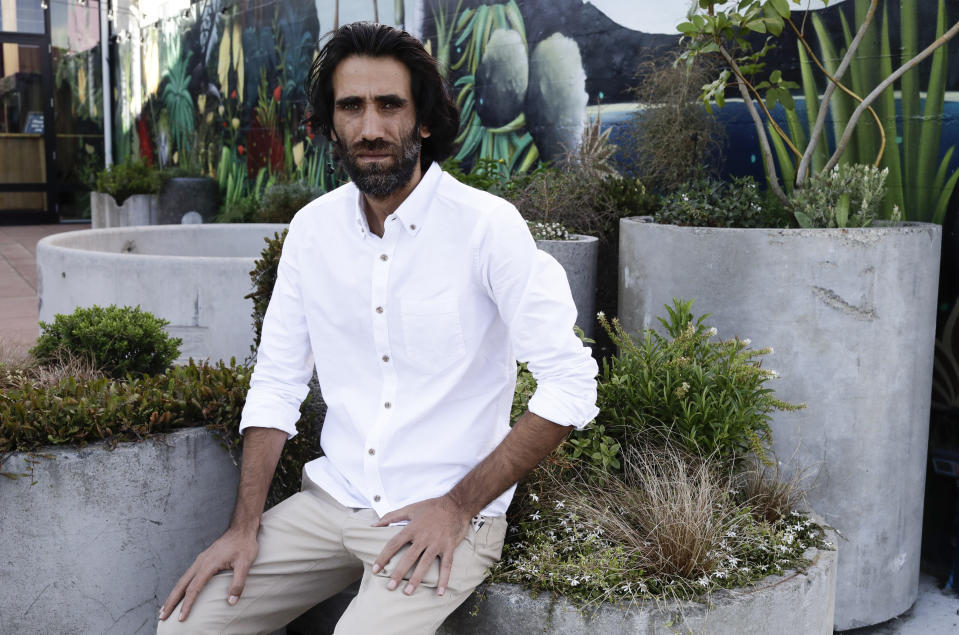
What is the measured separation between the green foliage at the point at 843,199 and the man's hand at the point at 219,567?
7.64ft

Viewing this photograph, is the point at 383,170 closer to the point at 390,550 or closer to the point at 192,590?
the point at 390,550

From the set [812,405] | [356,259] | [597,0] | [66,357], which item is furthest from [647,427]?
[597,0]

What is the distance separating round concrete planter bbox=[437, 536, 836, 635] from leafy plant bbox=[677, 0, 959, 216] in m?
1.86

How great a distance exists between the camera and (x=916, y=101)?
3.97m

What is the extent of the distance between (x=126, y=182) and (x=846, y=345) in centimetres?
930

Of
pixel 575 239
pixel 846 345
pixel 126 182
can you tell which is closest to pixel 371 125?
pixel 846 345

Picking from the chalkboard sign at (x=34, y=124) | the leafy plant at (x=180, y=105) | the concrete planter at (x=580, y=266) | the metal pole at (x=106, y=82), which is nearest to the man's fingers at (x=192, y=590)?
the concrete planter at (x=580, y=266)

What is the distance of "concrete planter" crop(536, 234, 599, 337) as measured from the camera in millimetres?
3928

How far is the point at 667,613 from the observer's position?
2125 millimetres

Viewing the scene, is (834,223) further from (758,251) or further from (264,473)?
(264,473)

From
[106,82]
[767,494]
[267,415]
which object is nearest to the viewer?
[267,415]

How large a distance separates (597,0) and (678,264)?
119 inches

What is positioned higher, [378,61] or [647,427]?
[378,61]

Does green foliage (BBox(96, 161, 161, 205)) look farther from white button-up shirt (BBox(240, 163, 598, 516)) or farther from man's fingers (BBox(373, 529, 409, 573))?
man's fingers (BBox(373, 529, 409, 573))
